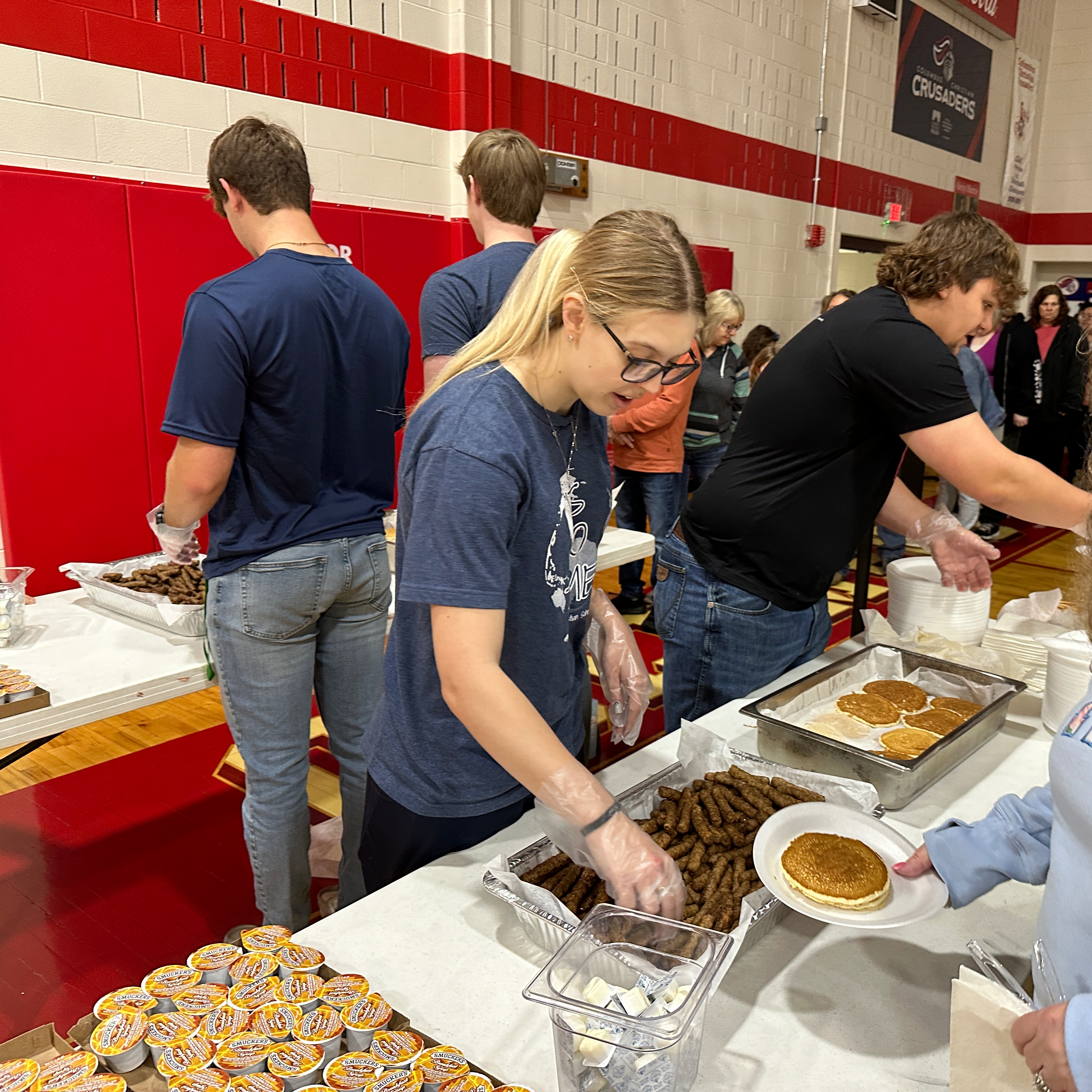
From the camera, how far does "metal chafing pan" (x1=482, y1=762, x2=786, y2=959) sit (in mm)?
1106

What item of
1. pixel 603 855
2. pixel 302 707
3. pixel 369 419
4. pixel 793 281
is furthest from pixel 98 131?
pixel 793 281

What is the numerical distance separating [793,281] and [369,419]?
20.1 ft

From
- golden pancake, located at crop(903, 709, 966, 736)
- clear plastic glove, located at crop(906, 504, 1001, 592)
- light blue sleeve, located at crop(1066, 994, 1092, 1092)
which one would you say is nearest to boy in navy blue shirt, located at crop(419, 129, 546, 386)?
clear plastic glove, located at crop(906, 504, 1001, 592)

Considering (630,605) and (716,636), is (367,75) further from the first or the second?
(716,636)

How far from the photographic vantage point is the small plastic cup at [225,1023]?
0.95 metres

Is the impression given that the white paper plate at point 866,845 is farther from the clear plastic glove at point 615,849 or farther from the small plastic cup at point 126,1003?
the small plastic cup at point 126,1003

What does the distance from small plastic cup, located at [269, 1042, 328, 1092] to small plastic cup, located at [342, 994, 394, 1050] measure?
4cm

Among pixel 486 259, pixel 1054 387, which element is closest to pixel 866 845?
pixel 486 259

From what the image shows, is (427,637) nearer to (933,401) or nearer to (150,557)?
(933,401)

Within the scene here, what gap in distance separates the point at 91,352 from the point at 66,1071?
9.75 feet

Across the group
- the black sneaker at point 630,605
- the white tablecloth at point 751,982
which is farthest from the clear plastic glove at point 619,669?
the black sneaker at point 630,605

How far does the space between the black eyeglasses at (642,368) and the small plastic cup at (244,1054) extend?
86cm

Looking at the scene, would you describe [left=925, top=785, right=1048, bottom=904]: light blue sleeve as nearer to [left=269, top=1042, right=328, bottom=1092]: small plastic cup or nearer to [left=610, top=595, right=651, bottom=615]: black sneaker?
[left=269, top=1042, right=328, bottom=1092]: small plastic cup

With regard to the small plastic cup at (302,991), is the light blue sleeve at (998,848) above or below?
above
